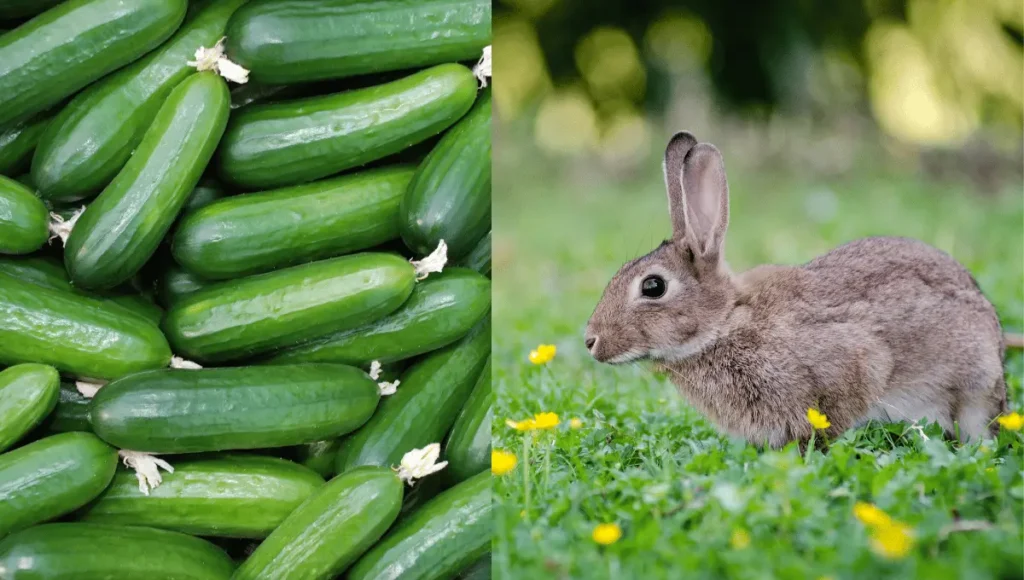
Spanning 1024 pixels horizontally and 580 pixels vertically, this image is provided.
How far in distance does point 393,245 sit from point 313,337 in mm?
219

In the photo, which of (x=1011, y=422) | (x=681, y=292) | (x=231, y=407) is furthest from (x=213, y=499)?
(x=1011, y=422)

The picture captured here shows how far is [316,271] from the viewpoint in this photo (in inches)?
62.7

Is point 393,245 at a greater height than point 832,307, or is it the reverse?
point 393,245

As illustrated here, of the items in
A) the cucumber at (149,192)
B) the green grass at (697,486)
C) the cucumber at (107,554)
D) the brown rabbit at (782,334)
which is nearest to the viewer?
the green grass at (697,486)

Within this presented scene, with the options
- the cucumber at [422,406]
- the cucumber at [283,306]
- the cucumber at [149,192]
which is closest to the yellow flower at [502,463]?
the cucumber at [422,406]

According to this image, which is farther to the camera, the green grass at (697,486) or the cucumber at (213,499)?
the cucumber at (213,499)

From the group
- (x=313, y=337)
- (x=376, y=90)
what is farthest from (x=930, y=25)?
(x=313, y=337)

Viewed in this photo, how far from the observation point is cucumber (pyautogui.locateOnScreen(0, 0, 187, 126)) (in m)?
1.53

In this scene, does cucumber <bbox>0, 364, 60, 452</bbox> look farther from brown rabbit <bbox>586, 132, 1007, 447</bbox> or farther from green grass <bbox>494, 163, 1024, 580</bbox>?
brown rabbit <bbox>586, 132, 1007, 447</bbox>

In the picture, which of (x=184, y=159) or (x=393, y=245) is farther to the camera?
(x=393, y=245)

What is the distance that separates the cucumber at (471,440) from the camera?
1600mm

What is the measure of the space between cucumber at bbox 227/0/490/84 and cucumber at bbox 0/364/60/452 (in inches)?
22.3

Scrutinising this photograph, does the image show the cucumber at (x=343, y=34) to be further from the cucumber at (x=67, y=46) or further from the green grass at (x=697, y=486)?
the green grass at (x=697, y=486)

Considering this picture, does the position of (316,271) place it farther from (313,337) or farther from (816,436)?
(816,436)
